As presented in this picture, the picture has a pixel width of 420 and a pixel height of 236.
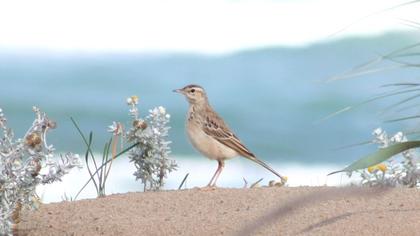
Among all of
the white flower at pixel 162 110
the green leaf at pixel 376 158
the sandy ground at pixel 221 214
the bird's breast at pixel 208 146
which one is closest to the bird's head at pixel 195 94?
the bird's breast at pixel 208 146

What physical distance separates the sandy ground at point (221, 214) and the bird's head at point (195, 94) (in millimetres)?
1659

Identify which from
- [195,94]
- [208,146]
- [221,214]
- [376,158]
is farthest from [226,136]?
[376,158]

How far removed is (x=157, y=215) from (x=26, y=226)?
2.42 feet

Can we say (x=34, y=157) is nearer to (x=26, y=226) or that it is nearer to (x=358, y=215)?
(x=26, y=226)

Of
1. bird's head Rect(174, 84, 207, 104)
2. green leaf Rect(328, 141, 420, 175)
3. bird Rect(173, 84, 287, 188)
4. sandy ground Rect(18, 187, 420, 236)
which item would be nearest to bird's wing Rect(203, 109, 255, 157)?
bird Rect(173, 84, 287, 188)

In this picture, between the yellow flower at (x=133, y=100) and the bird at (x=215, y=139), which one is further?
the bird at (x=215, y=139)

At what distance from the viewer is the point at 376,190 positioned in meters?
2.58

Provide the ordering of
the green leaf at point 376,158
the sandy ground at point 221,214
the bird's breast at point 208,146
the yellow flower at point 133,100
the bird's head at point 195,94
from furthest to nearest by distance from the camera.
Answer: the bird's head at point 195,94 < the bird's breast at point 208,146 < the yellow flower at point 133,100 < the sandy ground at point 221,214 < the green leaf at point 376,158

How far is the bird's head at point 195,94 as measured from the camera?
23.6ft

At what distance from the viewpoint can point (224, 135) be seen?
21.9 ft

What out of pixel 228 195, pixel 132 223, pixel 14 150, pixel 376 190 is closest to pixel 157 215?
pixel 132 223

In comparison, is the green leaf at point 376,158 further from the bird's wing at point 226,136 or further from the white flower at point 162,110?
the bird's wing at point 226,136

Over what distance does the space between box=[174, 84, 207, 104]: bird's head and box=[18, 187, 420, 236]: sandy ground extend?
1659 millimetres

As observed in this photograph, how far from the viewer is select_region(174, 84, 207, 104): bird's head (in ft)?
23.6
